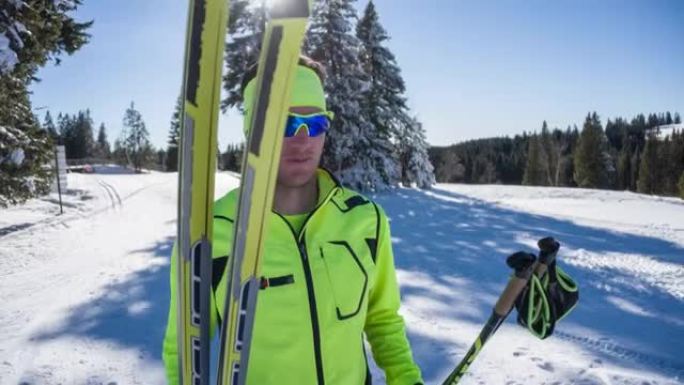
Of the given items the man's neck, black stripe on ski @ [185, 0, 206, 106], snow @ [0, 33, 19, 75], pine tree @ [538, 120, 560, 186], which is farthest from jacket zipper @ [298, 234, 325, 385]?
pine tree @ [538, 120, 560, 186]

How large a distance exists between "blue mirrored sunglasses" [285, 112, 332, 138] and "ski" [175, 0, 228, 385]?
11.1 inches

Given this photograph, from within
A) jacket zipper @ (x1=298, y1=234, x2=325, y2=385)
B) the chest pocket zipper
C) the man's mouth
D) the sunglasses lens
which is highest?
the sunglasses lens

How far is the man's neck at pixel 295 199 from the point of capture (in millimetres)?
1707

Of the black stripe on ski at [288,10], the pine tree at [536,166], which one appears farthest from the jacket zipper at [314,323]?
the pine tree at [536,166]

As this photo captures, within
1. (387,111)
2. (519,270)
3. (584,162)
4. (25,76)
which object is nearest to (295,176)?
(519,270)

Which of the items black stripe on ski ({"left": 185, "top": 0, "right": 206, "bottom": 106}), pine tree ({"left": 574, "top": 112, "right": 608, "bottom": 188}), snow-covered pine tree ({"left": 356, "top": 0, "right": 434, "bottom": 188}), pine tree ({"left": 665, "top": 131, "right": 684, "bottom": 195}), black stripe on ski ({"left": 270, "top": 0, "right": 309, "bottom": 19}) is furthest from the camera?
pine tree ({"left": 665, "top": 131, "right": 684, "bottom": 195})

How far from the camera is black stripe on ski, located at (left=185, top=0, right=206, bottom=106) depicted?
1.29m

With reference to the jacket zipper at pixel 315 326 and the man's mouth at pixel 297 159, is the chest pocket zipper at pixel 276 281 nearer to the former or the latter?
the jacket zipper at pixel 315 326

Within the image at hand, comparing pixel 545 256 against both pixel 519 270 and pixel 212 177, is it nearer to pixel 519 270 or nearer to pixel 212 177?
pixel 519 270

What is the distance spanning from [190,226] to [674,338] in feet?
19.8

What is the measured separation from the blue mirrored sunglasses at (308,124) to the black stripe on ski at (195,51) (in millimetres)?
342

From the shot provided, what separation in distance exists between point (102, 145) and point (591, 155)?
307 ft

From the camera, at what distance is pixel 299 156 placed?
160cm

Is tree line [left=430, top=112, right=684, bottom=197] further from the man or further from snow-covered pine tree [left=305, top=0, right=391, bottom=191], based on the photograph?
the man
